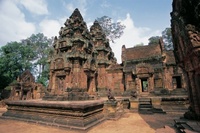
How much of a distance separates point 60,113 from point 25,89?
731 inches

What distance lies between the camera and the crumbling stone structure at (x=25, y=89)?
69.3ft

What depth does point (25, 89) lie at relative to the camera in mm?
22078

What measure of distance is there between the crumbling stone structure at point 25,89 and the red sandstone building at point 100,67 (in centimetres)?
1230

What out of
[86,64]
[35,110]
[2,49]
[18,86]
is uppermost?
[2,49]

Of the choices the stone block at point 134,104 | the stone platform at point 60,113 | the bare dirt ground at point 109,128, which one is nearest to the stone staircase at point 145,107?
the stone block at point 134,104

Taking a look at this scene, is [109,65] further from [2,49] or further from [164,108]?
[2,49]

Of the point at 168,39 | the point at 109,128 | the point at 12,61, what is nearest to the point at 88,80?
the point at 109,128

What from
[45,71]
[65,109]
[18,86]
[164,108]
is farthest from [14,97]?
[164,108]

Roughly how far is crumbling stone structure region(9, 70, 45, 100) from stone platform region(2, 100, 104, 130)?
14205 millimetres

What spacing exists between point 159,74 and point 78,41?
39.2 ft

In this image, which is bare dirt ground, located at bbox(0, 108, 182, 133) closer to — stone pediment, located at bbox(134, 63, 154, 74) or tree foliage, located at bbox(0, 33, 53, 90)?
stone pediment, located at bbox(134, 63, 154, 74)

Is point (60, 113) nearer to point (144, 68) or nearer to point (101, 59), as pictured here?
point (101, 59)

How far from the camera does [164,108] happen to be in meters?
11.3

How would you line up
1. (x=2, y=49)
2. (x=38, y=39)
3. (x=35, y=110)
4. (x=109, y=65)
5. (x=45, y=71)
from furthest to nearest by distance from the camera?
(x=38, y=39)
(x=45, y=71)
(x=2, y=49)
(x=109, y=65)
(x=35, y=110)
